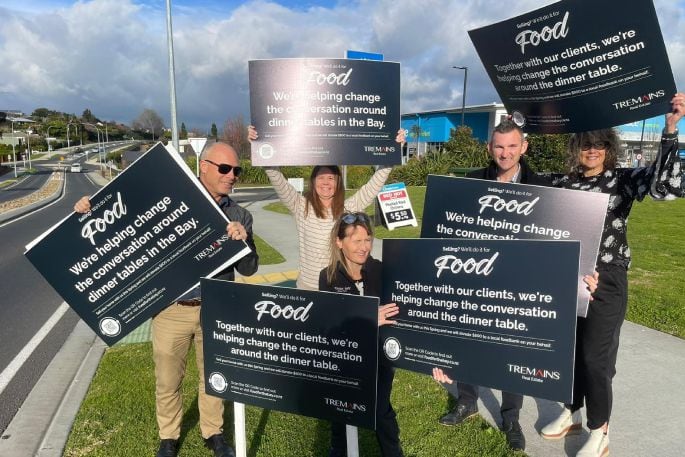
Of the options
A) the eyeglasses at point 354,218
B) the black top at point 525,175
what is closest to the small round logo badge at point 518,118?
the black top at point 525,175

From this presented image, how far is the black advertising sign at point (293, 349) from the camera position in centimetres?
201

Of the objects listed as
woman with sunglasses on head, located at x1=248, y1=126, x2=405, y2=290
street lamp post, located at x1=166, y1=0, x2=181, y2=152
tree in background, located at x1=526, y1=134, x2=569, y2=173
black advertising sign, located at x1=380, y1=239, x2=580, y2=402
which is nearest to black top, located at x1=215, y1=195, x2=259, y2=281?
woman with sunglasses on head, located at x1=248, y1=126, x2=405, y2=290

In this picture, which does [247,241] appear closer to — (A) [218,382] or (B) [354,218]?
(B) [354,218]

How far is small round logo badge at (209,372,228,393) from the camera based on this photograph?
2.33m

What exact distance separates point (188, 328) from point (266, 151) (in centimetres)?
125

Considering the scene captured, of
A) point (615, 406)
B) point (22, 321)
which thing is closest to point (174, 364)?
point (615, 406)

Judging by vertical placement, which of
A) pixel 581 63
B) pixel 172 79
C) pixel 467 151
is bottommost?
pixel 581 63

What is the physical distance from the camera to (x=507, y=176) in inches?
112

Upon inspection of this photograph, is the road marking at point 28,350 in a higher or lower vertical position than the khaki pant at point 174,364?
lower

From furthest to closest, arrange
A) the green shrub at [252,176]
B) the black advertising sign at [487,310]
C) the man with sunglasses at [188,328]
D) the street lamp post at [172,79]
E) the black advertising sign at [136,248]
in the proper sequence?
the green shrub at [252,176]
the street lamp post at [172,79]
the man with sunglasses at [188,328]
the black advertising sign at [136,248]
the black advertising sign at [487,310]

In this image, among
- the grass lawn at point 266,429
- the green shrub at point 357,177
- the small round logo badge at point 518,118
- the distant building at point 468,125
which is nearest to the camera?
the small round logo badge at point 518,118

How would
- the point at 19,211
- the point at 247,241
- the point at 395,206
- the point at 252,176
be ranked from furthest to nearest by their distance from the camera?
the point at 252,176 → the point at 19,211 → the point at 395,206 → the point at 247,241

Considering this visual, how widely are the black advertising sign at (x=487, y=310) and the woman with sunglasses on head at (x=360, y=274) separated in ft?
0.75

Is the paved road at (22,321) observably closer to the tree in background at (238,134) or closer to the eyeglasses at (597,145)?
the eyeglasses at (597,145)
